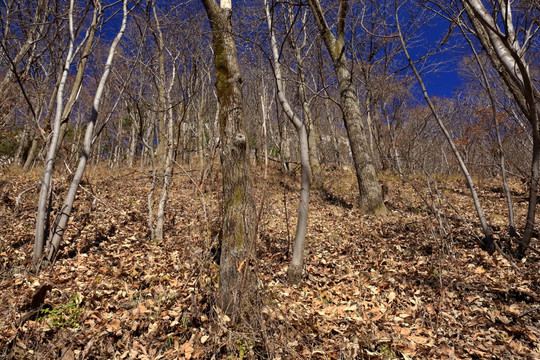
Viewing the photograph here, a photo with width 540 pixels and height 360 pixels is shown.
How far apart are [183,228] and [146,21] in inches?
145

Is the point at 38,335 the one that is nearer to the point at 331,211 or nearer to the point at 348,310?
the point at 348,310

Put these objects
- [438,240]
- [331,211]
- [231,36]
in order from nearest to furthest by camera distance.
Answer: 1. [231,36]
2. [438,240]
3. [331,211]

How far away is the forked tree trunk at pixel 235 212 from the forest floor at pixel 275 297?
0.50ft

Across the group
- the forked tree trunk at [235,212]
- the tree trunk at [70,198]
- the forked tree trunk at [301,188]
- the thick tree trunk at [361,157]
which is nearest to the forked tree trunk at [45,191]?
the tree trunk at [70,198]

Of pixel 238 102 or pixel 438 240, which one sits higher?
pixel 238 102

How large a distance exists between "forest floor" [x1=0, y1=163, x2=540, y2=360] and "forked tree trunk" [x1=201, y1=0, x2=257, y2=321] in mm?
152

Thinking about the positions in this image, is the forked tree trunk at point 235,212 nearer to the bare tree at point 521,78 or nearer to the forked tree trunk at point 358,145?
the bare tree at point 521,78

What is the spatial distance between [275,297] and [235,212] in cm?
107

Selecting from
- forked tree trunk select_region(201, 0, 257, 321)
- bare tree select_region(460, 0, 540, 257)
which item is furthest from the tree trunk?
bare tree select_region(460, 0, 540, 257)

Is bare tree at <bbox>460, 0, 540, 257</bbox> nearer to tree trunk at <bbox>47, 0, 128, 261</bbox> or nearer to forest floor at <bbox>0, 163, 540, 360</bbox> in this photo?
forest floor at <bbox>0, 163, 540, 360</bbox>

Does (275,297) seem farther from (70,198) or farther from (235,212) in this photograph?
(70,198)

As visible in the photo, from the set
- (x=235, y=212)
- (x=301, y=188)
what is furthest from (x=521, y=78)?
(x=235, y=212)

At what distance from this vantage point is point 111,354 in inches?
95.1

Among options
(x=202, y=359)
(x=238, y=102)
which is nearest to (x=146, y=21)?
(x=238, y=102)
